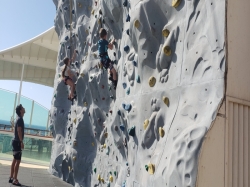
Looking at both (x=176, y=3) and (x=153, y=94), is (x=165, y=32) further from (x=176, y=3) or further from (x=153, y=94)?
(x=153, y=94)

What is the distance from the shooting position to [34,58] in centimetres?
1797

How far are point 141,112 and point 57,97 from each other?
503cm

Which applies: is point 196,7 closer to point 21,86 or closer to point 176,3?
point 176,3

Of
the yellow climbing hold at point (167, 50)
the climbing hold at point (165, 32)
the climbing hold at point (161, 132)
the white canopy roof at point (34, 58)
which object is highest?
the white canopy roof at point (34, 58)

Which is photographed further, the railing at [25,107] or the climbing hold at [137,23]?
the railing at [25,107]

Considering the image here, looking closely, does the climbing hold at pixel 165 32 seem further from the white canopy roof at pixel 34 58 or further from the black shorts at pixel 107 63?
the white canopy roof at pixel 34 58

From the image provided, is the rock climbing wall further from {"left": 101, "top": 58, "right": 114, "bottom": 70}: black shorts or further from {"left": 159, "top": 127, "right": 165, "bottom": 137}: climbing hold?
{"left": 101, "top": 58, "right": 114, "bottom": 70}: black shorts

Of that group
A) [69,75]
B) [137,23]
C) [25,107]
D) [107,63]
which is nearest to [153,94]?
[137,23]

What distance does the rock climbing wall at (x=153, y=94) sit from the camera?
2352 millimetres

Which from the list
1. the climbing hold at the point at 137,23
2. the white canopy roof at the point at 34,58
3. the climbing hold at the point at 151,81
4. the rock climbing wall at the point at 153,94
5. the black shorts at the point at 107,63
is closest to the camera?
the rock climbing wall at the point at 153,94

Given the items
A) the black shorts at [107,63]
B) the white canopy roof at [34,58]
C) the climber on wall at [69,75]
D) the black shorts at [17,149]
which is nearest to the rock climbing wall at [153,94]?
the black shorts at [107,63]

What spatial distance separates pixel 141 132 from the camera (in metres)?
3.43

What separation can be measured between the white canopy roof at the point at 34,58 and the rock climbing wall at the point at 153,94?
10.2 meters

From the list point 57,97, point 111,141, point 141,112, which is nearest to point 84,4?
point 57,97
